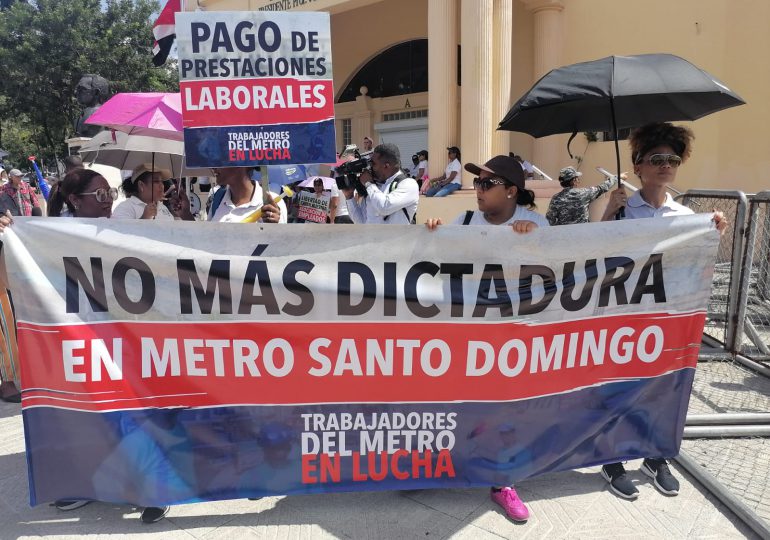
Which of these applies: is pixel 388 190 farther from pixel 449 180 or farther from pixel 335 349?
pixel 449 180

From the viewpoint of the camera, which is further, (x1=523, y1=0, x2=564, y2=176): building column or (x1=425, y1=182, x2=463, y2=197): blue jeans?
(x1=523, y1=0, x2=564, y2=176): building column

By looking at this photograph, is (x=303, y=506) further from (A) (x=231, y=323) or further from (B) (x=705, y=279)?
(B) (x=705, y=279)

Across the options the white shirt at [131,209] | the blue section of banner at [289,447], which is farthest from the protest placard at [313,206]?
the blue section of banner at [289,447]

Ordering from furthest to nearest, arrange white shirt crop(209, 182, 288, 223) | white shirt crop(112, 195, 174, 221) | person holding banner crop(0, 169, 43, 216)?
person holding banner crop(0, 169, 43, 216), white shirt crop(112, 195, 174, 221), white shirt crop(209, 182, 288, 223)

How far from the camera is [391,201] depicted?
13.1 ft

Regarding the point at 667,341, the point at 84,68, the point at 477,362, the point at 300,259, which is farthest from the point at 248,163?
the point at 84,68

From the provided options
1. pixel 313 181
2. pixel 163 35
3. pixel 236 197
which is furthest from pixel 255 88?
pixel 313 181

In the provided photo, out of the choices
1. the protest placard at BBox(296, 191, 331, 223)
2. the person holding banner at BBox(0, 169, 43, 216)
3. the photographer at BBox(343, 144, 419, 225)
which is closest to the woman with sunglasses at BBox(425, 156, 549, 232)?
the photographer at BBox(343, 144, 419, 225)

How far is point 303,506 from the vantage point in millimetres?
2904

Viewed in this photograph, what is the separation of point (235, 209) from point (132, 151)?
2871mm

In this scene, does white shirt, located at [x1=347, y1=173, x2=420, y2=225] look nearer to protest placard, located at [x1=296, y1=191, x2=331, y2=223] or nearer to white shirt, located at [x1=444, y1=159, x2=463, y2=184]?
protest placard, located at [x1=296, y1=191, x2=331, y2=223]

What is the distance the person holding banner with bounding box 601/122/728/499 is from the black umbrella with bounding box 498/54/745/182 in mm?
168

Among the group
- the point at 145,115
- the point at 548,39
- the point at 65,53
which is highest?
the point at 65,53

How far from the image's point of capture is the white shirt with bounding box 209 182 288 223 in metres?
3.33
